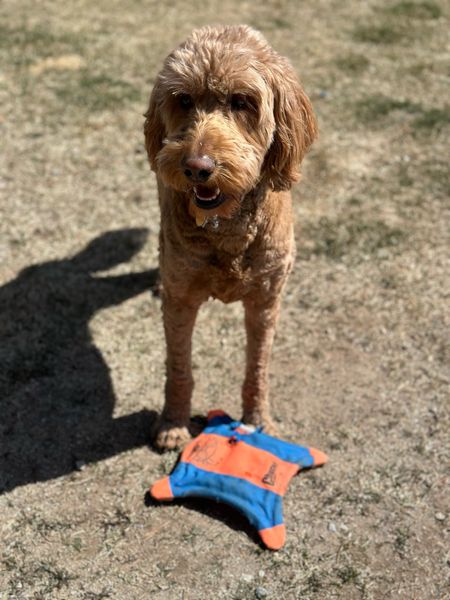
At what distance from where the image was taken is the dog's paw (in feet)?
12.6

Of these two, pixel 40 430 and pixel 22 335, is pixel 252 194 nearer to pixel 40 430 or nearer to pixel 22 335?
pixel 40 430

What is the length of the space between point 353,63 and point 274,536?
20.0 feet

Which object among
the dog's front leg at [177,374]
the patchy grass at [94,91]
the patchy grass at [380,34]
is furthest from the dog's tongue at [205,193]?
the patchy grass at [380,34]

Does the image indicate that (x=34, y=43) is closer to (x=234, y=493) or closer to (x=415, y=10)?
(x=415, y=10)

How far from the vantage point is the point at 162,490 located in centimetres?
354

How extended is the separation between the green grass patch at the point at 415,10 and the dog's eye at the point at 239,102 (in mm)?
7270

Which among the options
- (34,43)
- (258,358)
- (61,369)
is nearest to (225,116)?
(258,358)

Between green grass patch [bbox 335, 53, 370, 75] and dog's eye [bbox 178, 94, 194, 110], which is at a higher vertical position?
dog's eye [bbox 178, 94, 194, 110]

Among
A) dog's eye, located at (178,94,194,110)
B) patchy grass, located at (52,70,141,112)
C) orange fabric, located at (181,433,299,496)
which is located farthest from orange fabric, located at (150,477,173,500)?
patchy grass, located at (52,70,141,112)

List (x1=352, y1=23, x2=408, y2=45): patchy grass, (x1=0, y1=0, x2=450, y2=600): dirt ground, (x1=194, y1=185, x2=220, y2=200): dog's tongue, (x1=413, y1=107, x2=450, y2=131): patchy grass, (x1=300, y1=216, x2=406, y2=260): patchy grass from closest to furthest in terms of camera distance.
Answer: (x1=194, y1=185, x2=220, y2=200): dog's tongue → (x1=0, y1=0, x2=450, y2=600): dirt ground → (x1=300, y1=216, x2=406, y2=260): patchy grass → (x1=413, y1=107, x2=450, y2=131): patchy grass → (x1=352, y1=23, x2=408, y2=45): patchy grass

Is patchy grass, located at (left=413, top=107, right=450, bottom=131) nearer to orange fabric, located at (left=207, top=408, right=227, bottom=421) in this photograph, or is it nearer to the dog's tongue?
orange fabric, located at (left=207, top=408, right=227, bottom=421)

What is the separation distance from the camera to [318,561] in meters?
3.35

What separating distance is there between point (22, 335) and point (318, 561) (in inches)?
93.2

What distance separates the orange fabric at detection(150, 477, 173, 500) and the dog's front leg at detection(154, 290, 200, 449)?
0.98 ft
